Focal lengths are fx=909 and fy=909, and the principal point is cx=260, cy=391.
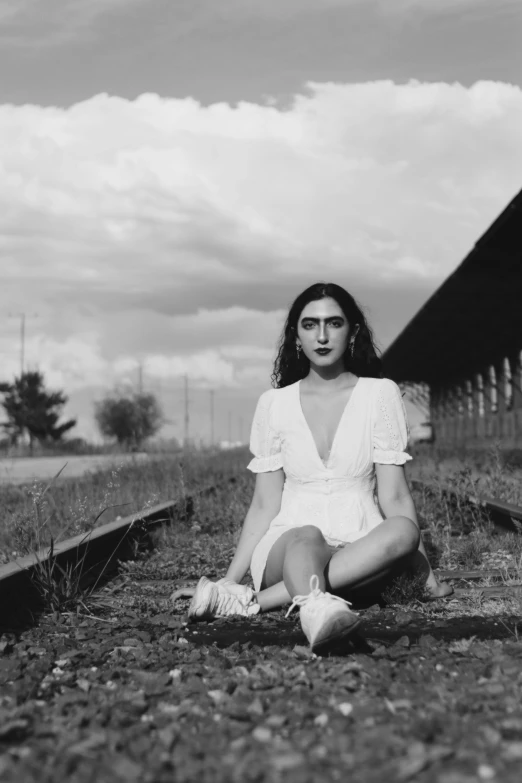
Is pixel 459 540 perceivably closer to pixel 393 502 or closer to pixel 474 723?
pixel 393 502

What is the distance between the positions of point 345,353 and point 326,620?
1683mm

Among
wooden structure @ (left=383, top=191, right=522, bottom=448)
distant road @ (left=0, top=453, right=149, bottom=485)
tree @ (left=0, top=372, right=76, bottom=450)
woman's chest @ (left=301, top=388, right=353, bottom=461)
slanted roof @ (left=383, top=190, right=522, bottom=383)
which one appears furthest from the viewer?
tree @ (left=0, top=372, right=76, bottom=450)

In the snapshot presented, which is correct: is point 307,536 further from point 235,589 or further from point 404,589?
point 404,589

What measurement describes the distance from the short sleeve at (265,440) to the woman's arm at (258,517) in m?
0.04

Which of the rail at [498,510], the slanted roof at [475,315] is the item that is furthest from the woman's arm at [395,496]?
the slanted roof at [475,315]

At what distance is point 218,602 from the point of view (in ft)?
12.7

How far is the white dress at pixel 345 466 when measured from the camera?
4086 mm

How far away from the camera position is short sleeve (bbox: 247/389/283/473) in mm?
4348

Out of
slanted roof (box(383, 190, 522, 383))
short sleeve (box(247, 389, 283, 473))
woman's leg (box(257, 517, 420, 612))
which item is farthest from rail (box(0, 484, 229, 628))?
slanted roof (box(383, 190, 522, 383))

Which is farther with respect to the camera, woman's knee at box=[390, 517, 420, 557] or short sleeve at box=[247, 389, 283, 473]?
short sleeve at box=[247, 389, 283, 473]

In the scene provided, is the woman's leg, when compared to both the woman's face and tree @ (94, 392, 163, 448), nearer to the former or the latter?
the woman's face

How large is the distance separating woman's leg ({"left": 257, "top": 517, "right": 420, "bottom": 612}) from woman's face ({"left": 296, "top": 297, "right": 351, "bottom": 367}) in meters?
0.81

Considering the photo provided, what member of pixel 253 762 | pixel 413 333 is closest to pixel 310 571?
pixel 253 762

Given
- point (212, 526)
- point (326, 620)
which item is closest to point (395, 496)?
point (326, 620)
